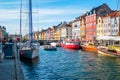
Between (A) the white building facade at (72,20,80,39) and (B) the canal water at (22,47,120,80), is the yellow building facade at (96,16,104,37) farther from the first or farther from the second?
(B) the canal water at (22,47,120,80)

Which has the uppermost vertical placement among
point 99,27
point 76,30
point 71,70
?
point 76,30

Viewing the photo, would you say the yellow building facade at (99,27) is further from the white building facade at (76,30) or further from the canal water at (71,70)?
the canal water at (71,70)

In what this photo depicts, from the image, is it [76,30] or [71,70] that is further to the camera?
[76,30]

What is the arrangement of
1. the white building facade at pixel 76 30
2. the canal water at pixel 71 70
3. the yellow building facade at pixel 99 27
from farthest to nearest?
the white building facade at pixel 76 30 < the yellow building facade at pixel 99 27 < the canal water at pixel 71 70

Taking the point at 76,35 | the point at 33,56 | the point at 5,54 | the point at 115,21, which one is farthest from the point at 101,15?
the point at 5,54

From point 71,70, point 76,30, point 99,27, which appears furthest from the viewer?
point 76,30

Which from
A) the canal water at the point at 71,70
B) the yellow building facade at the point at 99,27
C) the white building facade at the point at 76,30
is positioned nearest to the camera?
the canal water at the point at 71,70

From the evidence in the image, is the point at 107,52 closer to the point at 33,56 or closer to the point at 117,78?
the point at 33,56

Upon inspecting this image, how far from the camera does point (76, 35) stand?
159875mm

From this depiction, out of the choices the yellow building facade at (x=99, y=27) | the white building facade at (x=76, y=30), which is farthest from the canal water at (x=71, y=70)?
the white building facade at (x=76, y=30)

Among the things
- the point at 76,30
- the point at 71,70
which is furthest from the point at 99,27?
the point at 71,70

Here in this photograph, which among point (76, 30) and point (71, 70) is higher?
point (76, 30)

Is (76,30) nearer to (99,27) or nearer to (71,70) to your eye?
(99,27)

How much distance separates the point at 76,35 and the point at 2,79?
13807cm
